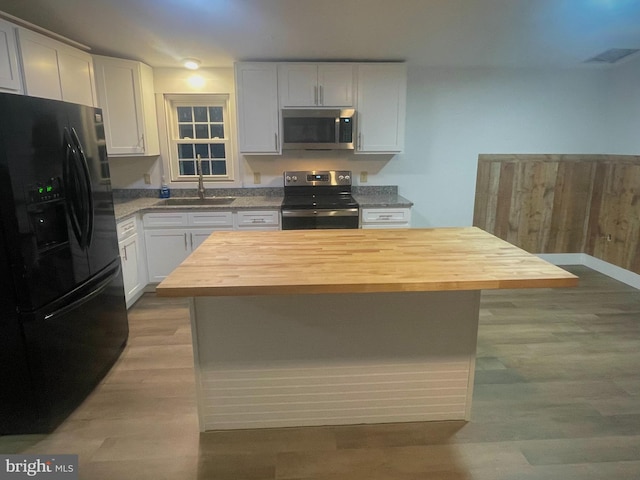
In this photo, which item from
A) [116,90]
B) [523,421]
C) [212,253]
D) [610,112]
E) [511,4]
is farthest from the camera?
[610,112]

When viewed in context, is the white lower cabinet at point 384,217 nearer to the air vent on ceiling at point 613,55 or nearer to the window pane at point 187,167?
the window pane at point 187,167

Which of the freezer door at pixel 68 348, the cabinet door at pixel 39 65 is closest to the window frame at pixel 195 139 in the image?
the cabinet door at pixel 39 65

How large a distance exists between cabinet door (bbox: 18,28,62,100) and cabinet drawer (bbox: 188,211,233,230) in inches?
55.7

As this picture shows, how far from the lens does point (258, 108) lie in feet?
12.3

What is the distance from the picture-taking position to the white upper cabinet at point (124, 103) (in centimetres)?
350

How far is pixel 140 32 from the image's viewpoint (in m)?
3.07

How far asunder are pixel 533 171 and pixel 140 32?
13.8 ft

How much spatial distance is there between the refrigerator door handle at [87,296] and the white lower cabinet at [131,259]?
61 centimetres

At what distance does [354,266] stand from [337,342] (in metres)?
0.46

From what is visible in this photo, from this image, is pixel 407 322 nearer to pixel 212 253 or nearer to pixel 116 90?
pixel 212 253

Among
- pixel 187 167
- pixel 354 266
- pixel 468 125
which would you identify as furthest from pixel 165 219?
pixel 468 125

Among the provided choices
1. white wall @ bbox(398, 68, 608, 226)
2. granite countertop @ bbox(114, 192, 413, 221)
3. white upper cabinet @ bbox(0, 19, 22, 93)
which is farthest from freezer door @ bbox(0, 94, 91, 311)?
white wall @ bbox(398, 68, 608, 226)

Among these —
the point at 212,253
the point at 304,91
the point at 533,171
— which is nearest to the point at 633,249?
the point at 533,171

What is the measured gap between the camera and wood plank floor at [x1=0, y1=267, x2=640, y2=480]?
175 centimetres
